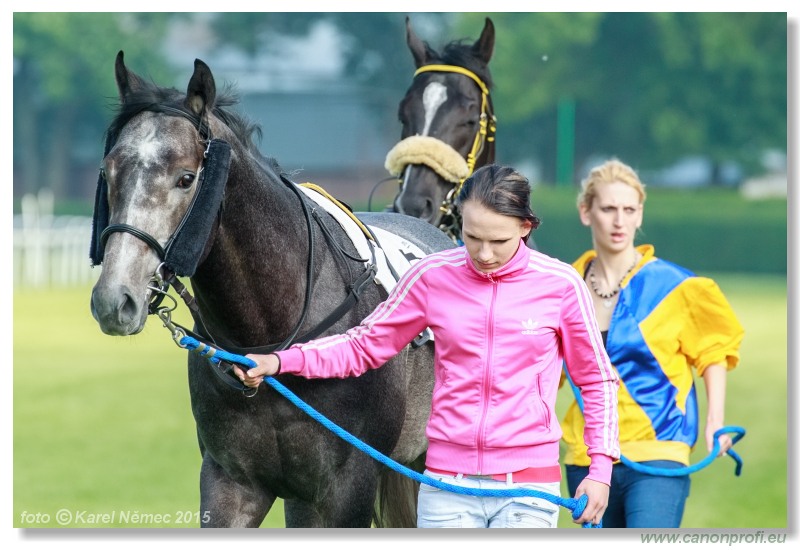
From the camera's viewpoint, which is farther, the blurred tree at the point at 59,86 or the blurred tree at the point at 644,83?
the blurred tree at the point at 644,83

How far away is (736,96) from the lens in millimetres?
28953

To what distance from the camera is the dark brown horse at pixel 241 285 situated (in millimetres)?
2588

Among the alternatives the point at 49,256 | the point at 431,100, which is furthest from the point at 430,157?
the point at 49,256

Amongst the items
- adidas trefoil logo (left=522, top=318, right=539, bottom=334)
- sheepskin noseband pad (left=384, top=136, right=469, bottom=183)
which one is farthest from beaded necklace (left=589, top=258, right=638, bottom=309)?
sheepskin noseband pad (left=384, top=136, right=469, bottom=183)

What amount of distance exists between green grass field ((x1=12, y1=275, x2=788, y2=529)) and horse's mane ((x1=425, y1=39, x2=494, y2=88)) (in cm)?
195

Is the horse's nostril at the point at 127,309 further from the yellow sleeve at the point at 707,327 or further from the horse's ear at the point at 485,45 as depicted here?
the horse's ear at the point at 485,45

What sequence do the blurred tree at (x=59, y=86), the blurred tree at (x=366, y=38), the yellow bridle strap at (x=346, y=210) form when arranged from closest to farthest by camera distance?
the yellow bridle strap at (x=346, y=210), the blurred tree at (x=59, y=86), the blurred tree at (x=366, y=38)

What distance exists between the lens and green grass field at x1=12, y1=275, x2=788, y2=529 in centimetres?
613

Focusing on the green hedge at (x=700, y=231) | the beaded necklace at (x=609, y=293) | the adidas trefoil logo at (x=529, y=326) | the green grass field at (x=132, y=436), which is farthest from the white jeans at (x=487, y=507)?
the green hedge at (x=700, y=231)

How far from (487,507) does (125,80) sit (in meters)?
1.34

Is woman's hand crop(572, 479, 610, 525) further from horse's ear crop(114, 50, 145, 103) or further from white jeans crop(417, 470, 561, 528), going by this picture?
horse's ear crop(114, 50, 145, 103)

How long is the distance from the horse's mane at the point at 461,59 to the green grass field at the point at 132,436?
1951 millimetres
